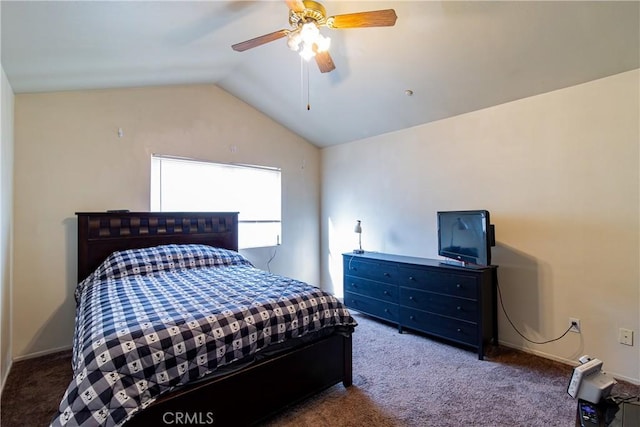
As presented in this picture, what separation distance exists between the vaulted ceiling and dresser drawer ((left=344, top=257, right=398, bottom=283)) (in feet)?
5.66

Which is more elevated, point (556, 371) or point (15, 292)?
point (15, 292)

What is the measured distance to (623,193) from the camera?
237 cm

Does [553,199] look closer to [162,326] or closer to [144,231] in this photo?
[162,326]

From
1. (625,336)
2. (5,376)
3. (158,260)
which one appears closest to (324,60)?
(158,260)

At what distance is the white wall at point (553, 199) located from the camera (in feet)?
7.80

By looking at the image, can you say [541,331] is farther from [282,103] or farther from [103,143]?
[103,143]

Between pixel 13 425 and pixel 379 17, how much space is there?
3.31 m

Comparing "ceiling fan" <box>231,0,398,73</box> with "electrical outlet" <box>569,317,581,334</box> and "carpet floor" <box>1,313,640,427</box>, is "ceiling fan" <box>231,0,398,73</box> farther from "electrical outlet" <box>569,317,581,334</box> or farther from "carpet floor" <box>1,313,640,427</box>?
"electrical outlet" <box>569,317,581,334</box>

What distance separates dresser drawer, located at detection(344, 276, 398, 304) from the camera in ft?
11.1

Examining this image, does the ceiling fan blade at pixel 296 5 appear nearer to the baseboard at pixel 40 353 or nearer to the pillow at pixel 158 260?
the pillow at pixel 158 260

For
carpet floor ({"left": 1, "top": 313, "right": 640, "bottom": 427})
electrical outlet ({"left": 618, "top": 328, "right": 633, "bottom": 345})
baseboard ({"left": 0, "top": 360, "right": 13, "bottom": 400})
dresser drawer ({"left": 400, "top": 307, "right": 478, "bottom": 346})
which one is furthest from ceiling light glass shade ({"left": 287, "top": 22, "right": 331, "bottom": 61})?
baseboard ({"left": 0, "top": 360, "right": 13, "bottom": 400})

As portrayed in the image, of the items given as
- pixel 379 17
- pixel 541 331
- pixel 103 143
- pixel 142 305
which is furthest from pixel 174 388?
pixel 541 331

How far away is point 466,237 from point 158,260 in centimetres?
290

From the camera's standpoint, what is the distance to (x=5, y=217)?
2.44 m
